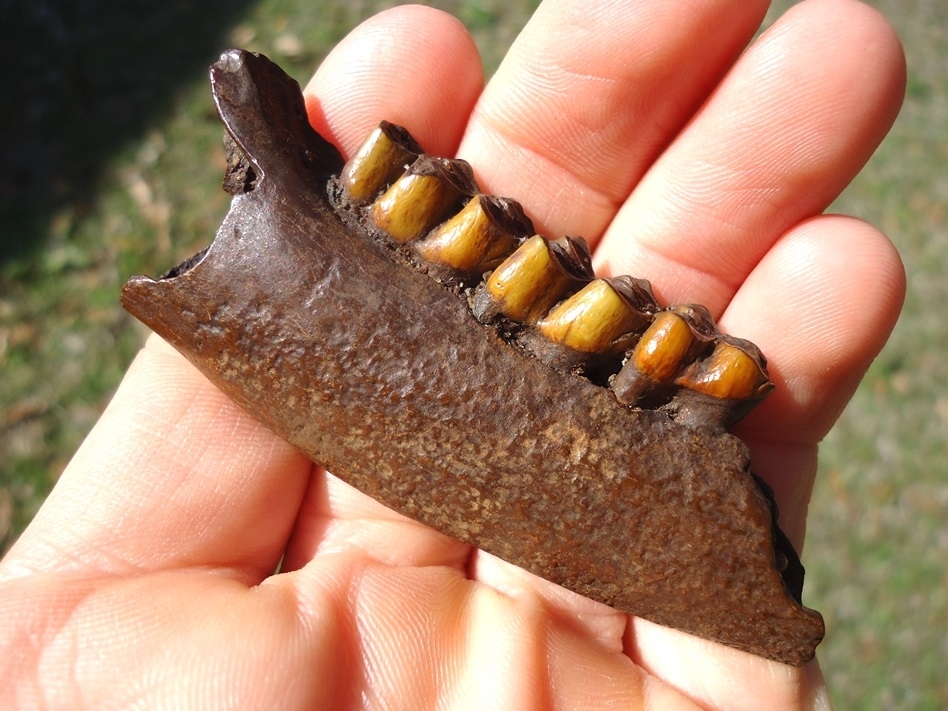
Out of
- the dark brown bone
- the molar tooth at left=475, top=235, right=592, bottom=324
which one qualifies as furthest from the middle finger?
the dark brown bone

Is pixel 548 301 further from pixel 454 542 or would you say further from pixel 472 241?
pixel 454 542

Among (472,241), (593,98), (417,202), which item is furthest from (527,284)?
(593,98)

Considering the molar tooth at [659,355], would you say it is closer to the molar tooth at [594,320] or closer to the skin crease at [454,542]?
the molar tooth at [594,320]

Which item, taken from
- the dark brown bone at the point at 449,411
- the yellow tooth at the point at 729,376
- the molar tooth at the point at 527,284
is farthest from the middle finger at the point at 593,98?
the yellow tooth at the point at 729,376

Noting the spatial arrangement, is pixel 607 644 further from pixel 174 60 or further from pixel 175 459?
pixel 174 60

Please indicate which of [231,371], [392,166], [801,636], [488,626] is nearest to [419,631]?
[488,626]

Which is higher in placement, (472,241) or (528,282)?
(472,241)

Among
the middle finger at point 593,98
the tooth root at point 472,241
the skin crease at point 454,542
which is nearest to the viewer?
the skin crease at point 454,542
